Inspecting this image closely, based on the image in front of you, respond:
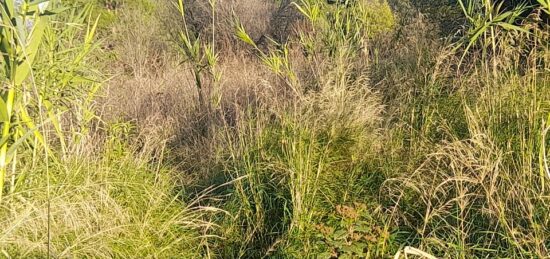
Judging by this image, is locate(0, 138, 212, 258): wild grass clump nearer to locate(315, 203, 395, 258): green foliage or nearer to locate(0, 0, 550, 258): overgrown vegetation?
locate(0, 0, 550, 258): overgrown vegetation

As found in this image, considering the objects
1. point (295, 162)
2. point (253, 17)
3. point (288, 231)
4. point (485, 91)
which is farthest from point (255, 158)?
point (253, 17)

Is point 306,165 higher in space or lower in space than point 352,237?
higher

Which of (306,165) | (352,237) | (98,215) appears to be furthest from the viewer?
(306,165)

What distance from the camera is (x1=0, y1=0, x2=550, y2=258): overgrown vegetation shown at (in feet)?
9.10

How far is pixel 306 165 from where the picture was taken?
338 cm

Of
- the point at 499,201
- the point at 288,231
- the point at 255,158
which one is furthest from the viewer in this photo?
the point at 255,158

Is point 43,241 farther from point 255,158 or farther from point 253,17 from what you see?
point 253,17

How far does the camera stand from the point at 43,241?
2.95 m

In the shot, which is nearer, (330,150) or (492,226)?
(492,226)

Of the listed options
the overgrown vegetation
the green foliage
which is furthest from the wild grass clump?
the green foliage

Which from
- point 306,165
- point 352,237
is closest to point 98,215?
point 306,165

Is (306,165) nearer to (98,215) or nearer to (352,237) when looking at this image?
(352,237)

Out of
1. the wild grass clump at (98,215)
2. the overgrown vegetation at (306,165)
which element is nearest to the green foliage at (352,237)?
the overgrown vegetation at (306,165)

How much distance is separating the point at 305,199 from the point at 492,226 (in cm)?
104
